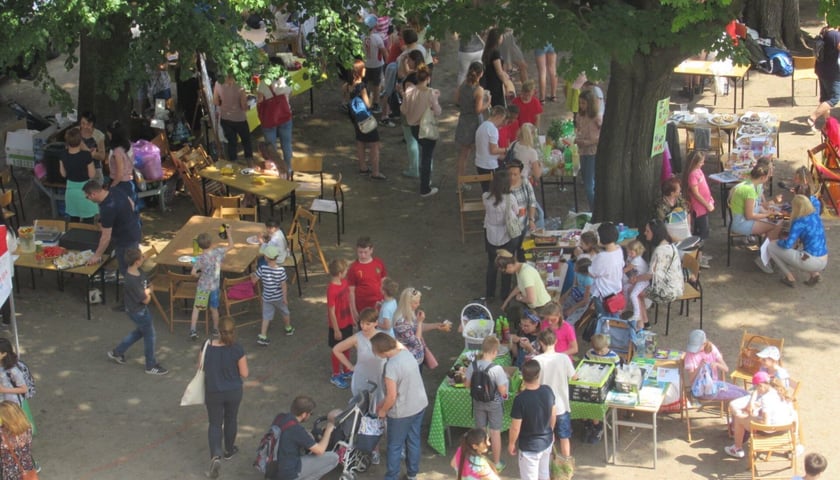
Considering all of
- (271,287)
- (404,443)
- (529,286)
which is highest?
(529,286)

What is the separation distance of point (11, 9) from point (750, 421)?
8.80 meters

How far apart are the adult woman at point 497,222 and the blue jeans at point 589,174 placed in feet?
7.57

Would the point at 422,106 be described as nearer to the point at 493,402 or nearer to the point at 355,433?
the point at 493,402

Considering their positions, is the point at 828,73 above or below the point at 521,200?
above

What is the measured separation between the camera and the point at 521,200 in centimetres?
1289

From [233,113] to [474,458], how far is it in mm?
8289

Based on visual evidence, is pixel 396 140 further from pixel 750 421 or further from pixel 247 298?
pixel 750 421

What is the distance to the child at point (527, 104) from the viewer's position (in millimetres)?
15688

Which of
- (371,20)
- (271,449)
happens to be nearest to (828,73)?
(371,20)

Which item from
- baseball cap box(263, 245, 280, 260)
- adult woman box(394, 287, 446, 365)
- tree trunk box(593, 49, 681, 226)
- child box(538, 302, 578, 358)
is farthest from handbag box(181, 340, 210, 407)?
tree trunk box(593, 49, 681, 226)

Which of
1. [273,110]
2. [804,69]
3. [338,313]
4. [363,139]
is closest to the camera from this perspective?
[338,313]

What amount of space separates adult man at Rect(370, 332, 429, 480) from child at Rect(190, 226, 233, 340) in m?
2.96

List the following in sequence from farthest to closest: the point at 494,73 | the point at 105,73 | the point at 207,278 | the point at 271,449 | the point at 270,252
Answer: the point at 494,73 < the point at 105,73 < the point at 207,278 < the point at 270,252 < the point at 271,449

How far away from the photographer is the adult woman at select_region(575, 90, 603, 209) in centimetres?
1457
